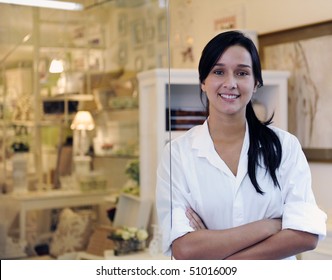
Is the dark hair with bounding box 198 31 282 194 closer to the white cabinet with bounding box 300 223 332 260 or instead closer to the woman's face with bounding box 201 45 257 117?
the woman's face with bounding box 201 45 257 117

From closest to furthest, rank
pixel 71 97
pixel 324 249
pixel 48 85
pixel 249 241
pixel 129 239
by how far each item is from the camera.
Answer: pixel 249 241
pixel 324 249
pixel 129 239
pixel 48 85
pixel 71 97

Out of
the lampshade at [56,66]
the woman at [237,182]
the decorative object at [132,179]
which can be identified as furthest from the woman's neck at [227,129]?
the lampshade at [56,66]

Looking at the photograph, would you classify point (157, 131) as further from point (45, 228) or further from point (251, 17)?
point (45, 228)

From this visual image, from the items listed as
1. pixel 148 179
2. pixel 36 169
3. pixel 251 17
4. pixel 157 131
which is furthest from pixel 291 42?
pixel 36 169

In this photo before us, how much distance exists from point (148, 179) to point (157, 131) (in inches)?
6.7

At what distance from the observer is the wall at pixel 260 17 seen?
110 centimetres

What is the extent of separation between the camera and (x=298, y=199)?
37.7 inches

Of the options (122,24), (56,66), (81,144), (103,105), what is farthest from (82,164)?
(122,24)

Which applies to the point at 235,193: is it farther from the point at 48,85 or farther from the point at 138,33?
the point at 138,33

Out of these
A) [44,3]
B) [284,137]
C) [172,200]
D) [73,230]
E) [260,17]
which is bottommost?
[73,230]

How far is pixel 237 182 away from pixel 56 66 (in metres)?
1.52

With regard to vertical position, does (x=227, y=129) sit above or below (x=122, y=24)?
below

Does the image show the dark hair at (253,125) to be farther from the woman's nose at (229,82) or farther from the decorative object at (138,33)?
the decorative object at (138,33)
